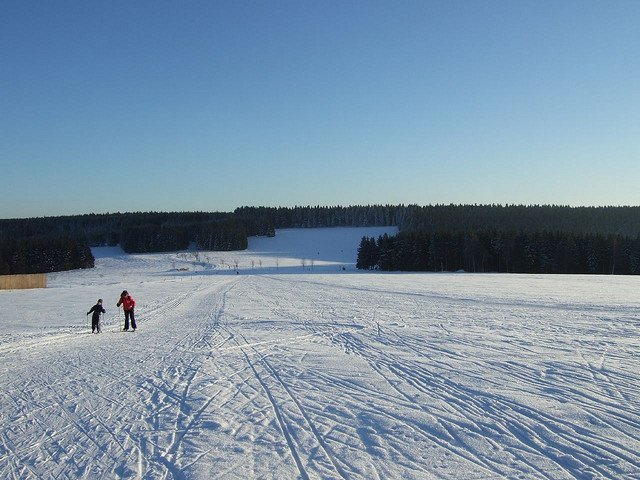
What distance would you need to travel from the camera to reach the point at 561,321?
18375mm

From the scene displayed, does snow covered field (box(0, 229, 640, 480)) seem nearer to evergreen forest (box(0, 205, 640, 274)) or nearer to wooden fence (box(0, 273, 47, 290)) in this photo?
wooden fence (box(0, 273, 47, 290))

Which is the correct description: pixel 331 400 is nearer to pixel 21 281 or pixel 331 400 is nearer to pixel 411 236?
pixel 21 281

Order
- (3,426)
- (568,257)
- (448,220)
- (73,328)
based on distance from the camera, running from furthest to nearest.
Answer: (448,220), (568,257), (73,328), (3,426)

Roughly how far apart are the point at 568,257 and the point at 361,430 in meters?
73.4

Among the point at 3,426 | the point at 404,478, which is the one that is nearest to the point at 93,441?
the point at 3,426

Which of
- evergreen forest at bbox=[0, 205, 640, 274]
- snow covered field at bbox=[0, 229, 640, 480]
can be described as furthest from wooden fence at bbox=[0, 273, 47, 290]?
snow covered field at bbox=[0, 229, 640, 480]

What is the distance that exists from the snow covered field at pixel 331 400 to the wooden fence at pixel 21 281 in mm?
40489

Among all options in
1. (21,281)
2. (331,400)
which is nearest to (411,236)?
(21,281)

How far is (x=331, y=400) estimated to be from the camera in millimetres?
8820

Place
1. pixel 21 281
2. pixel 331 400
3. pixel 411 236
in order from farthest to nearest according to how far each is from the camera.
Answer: pixel 411 236
pixel 21 281
pixel 331 400

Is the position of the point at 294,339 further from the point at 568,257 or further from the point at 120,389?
the point at 568,257

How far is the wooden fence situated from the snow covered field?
1594 inches

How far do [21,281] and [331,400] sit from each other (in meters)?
56.1

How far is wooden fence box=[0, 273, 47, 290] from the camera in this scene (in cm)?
5191
